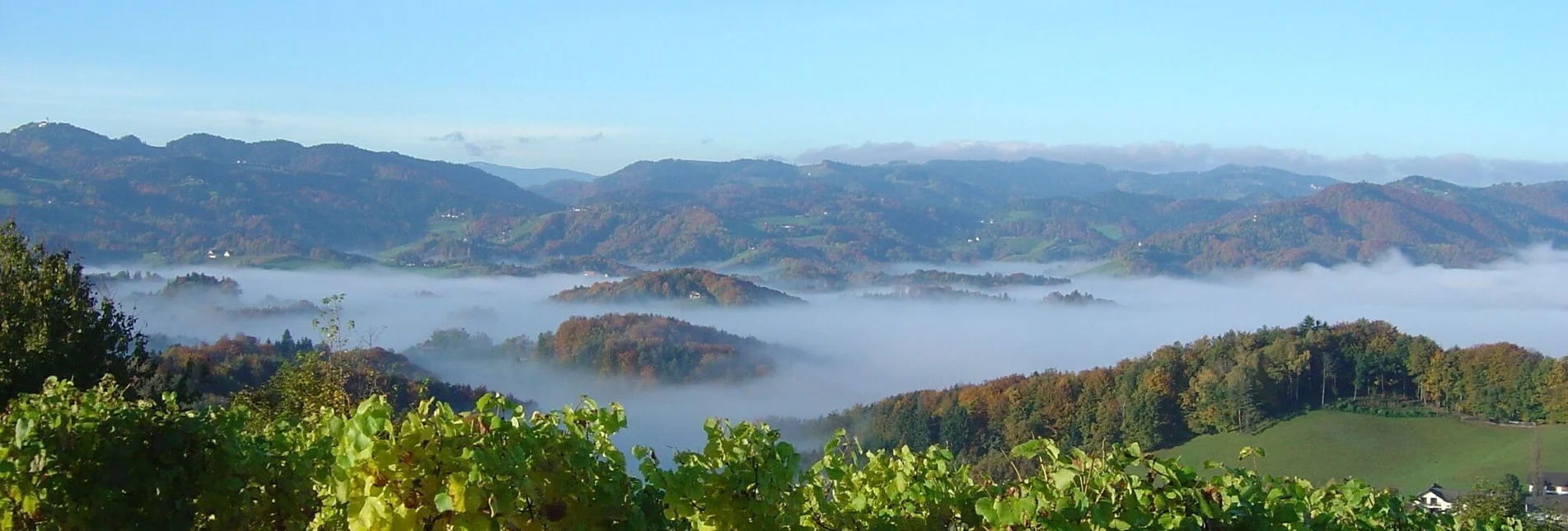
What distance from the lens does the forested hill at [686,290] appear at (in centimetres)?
13762

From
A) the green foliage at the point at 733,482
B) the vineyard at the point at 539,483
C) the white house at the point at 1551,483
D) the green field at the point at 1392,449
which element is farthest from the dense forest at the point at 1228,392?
the green foliage at the point at 733,482

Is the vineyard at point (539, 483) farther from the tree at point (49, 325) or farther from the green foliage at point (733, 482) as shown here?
the tree at point (49, 325)

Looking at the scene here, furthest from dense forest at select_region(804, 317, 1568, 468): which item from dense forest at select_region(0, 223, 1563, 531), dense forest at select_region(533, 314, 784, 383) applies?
dense forest at select_region(0, 223, 1563, 531)

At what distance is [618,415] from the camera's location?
4.26 m

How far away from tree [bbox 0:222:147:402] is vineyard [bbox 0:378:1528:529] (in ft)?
31.1

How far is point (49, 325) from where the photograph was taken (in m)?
14.3

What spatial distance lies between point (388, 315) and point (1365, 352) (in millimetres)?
109534

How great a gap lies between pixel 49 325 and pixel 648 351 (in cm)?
7912

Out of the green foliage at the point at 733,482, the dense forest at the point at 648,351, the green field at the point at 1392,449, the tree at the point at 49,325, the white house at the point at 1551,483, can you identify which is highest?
the green foliage at the point at 733,482

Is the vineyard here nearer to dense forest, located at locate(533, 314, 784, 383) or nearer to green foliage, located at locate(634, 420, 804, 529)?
green foliage, located at locate(634, 420, 804, 529)

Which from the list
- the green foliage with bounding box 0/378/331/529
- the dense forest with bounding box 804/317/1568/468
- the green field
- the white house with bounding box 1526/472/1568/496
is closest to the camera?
the green foliage with bounding box 0/378/331/529

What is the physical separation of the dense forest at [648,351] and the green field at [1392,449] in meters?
47.2

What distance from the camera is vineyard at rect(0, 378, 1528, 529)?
3510 mm

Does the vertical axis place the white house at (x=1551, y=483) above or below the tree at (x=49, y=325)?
below
